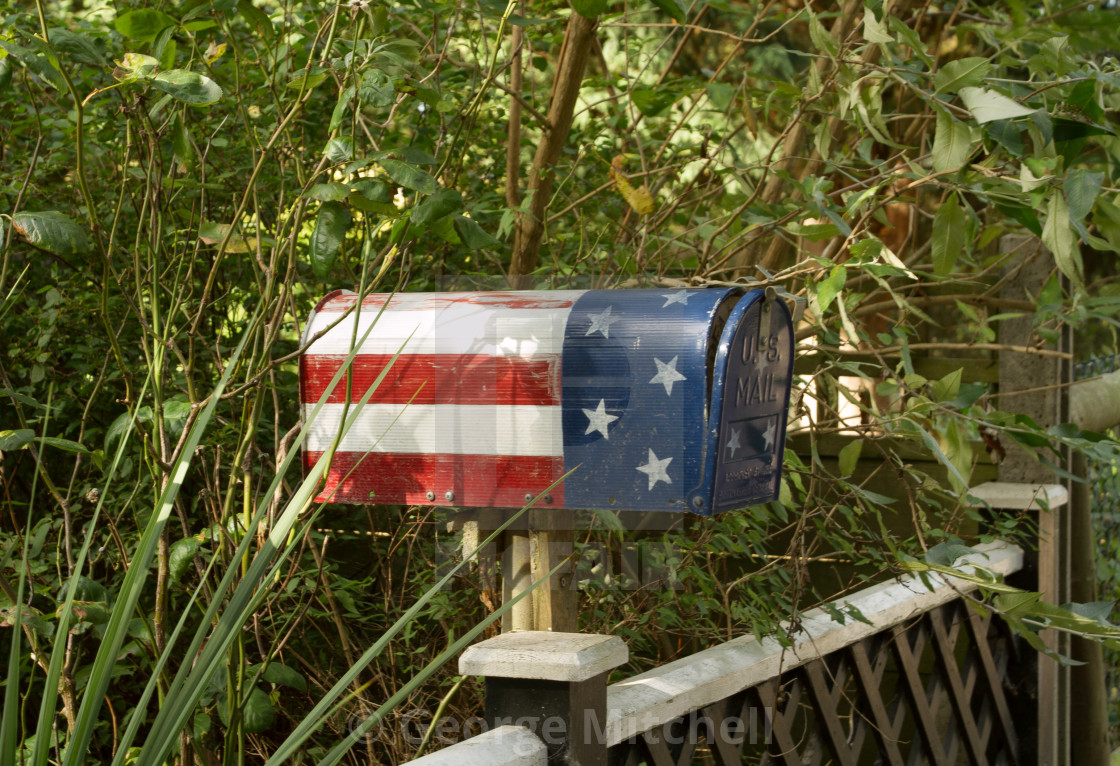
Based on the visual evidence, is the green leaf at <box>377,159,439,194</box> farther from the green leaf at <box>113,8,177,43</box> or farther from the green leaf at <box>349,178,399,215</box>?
the green leaf at <box>113,8,177,43</box>

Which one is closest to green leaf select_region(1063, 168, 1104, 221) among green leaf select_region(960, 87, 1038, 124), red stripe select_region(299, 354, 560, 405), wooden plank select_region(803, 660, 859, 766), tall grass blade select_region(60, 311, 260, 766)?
green leaf select_region(960, 87, 1038, 124)

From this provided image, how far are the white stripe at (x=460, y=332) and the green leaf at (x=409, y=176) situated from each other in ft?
0.56

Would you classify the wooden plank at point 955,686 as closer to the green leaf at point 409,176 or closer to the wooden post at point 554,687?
the wooden post at point 554,687

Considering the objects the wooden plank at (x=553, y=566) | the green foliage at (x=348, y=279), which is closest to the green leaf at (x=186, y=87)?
the green foliage at (x=348, y=279)

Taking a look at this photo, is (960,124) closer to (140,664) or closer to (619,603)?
(619,603)

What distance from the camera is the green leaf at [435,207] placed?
4.72 feet

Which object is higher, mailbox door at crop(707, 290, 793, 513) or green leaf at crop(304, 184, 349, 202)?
green leaf at crop(304, 184, 349, 202)

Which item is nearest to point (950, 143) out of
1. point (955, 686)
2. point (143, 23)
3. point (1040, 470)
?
point (143, 23)

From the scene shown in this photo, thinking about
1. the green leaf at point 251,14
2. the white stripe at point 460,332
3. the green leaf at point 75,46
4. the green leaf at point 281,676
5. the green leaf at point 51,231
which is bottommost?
the green leaf at point 281,676

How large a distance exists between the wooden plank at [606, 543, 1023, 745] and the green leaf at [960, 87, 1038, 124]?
2.65ft

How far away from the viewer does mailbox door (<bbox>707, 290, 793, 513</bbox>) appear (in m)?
1.28

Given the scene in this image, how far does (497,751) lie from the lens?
4.45 feet

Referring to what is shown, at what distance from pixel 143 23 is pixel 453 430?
2.63 feet

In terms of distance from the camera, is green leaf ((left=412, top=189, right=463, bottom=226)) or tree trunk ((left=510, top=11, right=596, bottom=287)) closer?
green leaf ((left=412, top=189, right=463, bottom=226))
